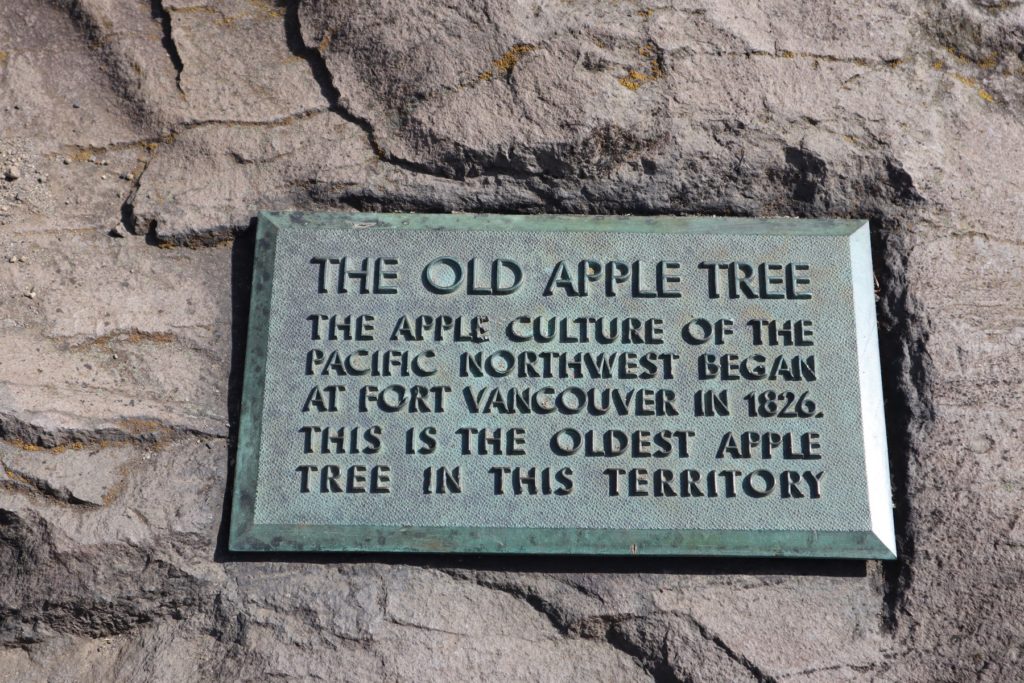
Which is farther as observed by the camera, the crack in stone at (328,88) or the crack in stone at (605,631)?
the crack in stone at (328,88)

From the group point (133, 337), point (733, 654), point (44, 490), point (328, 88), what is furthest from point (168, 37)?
point (733, 654)

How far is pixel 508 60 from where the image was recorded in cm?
254

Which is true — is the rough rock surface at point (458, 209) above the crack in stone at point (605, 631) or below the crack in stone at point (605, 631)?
above

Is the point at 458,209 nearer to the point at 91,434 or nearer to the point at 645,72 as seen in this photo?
the point at 645,72

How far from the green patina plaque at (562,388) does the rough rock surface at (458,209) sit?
0.08 m

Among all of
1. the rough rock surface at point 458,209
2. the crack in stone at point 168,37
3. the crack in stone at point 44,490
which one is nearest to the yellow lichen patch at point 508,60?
the rough rock surface at point 458,209

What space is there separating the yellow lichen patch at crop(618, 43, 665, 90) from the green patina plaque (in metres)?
0.38

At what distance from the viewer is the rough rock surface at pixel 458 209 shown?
83.4 inches

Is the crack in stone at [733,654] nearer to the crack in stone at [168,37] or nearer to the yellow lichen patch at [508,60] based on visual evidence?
the yellow lichen patch at [508,60]

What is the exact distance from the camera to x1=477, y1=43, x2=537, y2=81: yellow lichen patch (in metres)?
2.53

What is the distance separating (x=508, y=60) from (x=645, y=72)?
1.14ft

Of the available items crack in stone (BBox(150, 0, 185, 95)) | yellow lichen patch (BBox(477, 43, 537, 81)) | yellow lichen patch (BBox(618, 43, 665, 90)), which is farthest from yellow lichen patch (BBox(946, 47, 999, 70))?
crack in stone (BBox(150, 0, 185, 95))

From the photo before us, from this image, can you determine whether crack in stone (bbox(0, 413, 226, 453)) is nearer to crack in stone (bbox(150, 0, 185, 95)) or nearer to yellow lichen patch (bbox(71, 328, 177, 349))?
yellow lichen patch (bbox(71, 328, 177, 349))

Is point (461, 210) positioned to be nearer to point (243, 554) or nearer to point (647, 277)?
point (647, 277)
